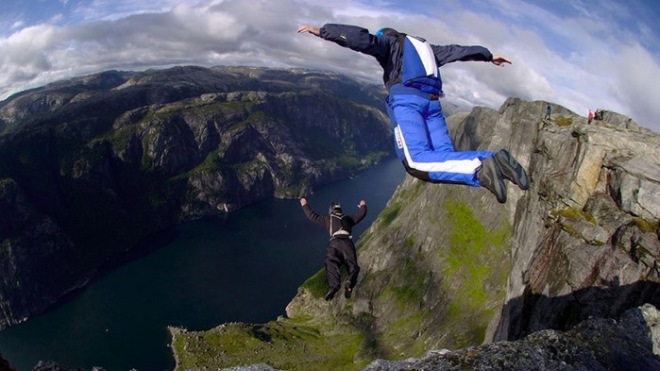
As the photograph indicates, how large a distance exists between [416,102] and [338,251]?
7587 millimetres

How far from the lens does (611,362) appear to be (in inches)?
417

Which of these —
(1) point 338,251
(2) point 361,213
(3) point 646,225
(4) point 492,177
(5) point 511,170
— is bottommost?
(3) point 646,225

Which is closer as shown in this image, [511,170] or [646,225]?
[511,170]

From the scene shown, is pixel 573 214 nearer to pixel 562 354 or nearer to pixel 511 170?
pixel 562 354

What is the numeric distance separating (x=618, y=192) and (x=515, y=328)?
13.3 meters

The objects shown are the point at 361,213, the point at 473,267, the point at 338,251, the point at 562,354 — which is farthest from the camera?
the point at 473,267

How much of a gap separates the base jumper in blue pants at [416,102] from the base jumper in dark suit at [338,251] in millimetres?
5978

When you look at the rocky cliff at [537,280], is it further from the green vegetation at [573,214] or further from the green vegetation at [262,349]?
the green vegetation at [262,349]

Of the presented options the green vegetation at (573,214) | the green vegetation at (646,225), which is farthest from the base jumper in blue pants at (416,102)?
the green vegetation at (573,214)

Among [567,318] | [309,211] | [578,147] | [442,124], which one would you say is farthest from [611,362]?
[578,147]

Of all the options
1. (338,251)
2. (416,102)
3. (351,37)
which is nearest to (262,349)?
(338,251)

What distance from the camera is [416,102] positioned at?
39.8ft

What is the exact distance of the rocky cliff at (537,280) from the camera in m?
11.7

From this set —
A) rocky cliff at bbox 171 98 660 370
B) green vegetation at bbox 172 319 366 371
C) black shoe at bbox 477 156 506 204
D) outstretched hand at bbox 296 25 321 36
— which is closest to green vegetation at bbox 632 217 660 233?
rocky cliff at bbox 171 98 660 370
